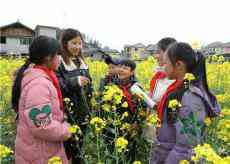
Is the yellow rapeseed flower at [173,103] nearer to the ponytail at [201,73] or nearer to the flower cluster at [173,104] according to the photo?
the flower cluster at [173,104]

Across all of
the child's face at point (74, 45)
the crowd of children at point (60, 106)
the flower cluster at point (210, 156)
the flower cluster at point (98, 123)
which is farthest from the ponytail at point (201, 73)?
the child's face at point (74, 45)

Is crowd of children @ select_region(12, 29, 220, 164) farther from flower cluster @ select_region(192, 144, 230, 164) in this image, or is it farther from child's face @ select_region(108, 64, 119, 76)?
child's face @ select_region(108, 64, 119, 76)

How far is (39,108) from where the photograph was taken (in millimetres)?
2213

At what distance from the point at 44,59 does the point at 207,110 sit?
938mm

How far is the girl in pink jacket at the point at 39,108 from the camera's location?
223cm

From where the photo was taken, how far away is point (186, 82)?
2186 mm

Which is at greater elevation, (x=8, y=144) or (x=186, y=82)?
(x=186, y=82)

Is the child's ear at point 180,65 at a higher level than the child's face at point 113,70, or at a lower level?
higher

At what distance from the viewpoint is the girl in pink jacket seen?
7.32 feet

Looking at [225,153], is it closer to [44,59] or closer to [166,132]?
[166,132]

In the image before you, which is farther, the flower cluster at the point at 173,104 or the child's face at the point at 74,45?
the child's face at the point at 74,45

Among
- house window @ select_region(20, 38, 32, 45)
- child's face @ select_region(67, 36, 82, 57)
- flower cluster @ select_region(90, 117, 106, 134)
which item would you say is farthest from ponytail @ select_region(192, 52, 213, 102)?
house window @ select_region(20, 38, 32, 45)

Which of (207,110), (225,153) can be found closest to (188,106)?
(207,110)

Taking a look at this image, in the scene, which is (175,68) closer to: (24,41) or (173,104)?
(173,104)
